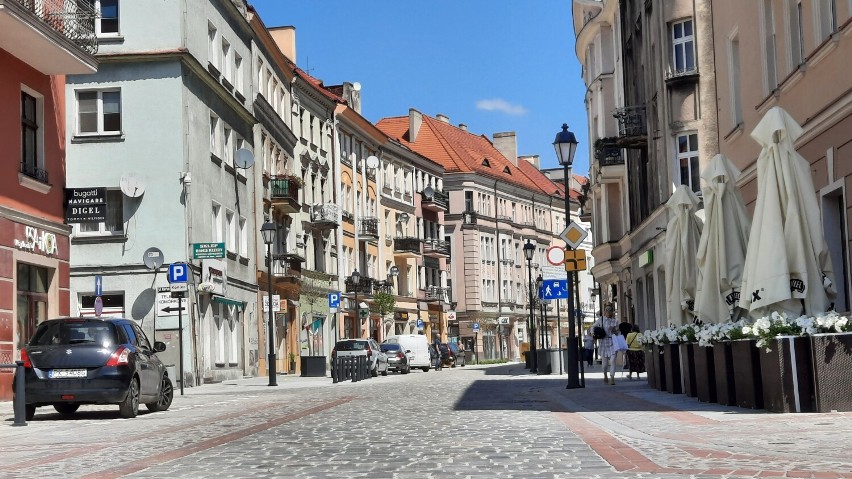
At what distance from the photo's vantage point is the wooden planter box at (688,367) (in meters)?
19.6

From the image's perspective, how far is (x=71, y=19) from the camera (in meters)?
27.7

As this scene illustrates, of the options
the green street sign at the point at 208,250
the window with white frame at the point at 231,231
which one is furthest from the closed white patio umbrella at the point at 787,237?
the window with white frame at the point at 231,231

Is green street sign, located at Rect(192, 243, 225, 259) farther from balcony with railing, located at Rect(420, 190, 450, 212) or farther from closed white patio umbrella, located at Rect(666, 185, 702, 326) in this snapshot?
balcony with railing, located at Rect(420, 190, 450, 212)

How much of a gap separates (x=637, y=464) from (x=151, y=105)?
32856 mm

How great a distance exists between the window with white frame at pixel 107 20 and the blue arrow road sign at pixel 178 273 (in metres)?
12.4

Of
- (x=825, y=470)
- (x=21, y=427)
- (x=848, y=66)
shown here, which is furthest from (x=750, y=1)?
(x=825, y=470)

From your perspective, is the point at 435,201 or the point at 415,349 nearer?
the point at 415,349

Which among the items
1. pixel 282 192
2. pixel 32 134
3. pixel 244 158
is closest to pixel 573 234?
pixel 32 134

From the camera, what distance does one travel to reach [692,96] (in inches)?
1497

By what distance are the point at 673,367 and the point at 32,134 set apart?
47.9 ft

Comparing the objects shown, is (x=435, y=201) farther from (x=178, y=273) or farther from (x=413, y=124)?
(x=178, y=273)

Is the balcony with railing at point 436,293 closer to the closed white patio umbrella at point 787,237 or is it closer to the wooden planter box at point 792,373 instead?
the closed white patio umbrella at point 787,237

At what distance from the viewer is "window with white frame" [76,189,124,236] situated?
1614 inches

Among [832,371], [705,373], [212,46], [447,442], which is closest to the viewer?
[447,442]
